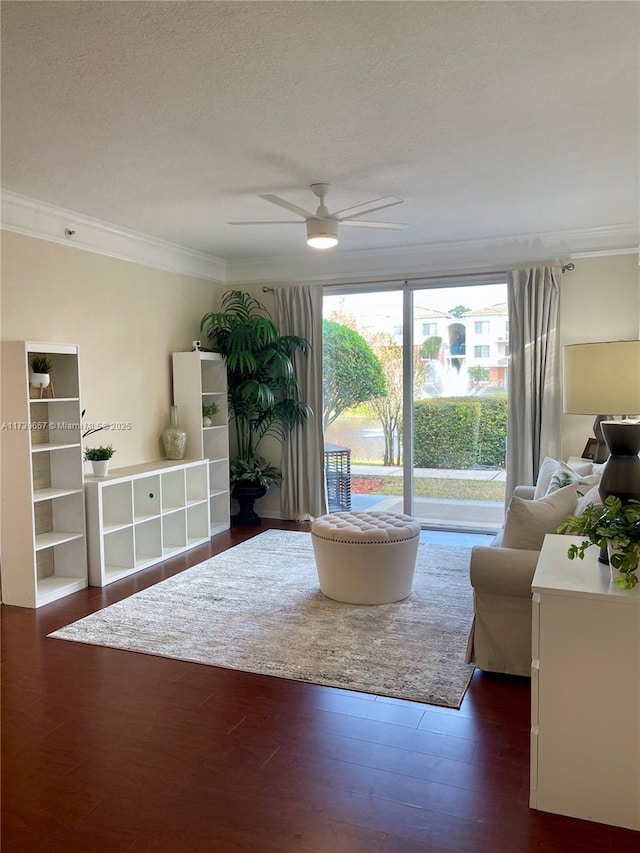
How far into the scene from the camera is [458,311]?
6.25m

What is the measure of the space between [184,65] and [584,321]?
436 cm

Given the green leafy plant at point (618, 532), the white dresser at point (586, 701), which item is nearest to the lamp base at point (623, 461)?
the green leafy plant at point (618, 532)

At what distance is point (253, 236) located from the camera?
571 centimetres

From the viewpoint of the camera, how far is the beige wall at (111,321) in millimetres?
4559

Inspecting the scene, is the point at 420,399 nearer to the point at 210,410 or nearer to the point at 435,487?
the point at 435,487

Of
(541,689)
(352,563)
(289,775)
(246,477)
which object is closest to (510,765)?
(541,689)

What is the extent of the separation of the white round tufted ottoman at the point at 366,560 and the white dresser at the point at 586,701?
1912mm

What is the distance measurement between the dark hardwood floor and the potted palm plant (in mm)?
3374

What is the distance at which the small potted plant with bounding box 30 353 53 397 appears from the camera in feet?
14.3

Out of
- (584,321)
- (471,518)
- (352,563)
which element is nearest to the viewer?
(352,563)

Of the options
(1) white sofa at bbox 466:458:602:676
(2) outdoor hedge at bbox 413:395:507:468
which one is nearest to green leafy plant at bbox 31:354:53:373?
(1) white sofa at bbox 466:458:602:676

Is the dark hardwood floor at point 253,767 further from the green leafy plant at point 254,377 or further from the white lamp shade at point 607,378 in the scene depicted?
the green leafy plant at point 254,377

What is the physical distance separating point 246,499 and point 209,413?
104 cm

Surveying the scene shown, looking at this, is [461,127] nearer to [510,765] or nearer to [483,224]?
[483,224]
